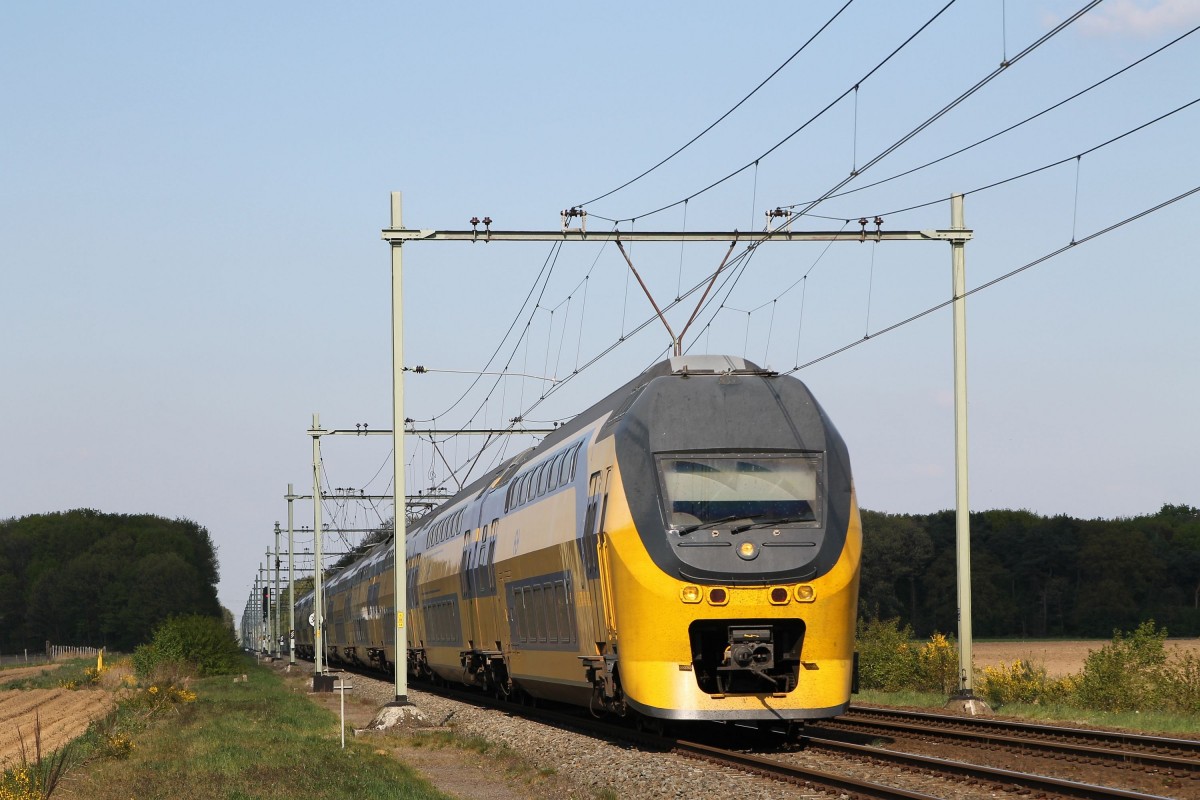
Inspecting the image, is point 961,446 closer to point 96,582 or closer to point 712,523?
point 712,523

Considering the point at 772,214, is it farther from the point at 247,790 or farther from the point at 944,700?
the point at 247,790

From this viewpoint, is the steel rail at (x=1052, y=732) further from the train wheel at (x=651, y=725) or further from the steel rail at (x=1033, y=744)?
the train wheel at (x=651, y=725)

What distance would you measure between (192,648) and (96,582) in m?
88.8

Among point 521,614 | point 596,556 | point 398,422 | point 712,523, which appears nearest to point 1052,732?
point 712,523

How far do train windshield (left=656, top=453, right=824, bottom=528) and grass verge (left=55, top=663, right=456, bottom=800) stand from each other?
435 centimetres

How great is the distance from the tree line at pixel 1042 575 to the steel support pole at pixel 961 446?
67020 mm

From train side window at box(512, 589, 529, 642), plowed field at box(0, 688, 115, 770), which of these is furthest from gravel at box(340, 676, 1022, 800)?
plowed field at box(0, 688, 115, 770)

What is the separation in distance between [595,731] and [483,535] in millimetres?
7533

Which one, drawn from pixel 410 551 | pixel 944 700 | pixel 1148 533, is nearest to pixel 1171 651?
pixel 944 700

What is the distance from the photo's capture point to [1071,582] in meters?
99.8

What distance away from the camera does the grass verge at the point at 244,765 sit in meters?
15.9

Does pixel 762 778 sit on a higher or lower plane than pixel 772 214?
lower

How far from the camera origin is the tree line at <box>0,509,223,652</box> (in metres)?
139

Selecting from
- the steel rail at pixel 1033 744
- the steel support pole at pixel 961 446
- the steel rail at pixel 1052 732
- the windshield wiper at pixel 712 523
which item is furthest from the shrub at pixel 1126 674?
the windshield wiper at pixel 712 523
